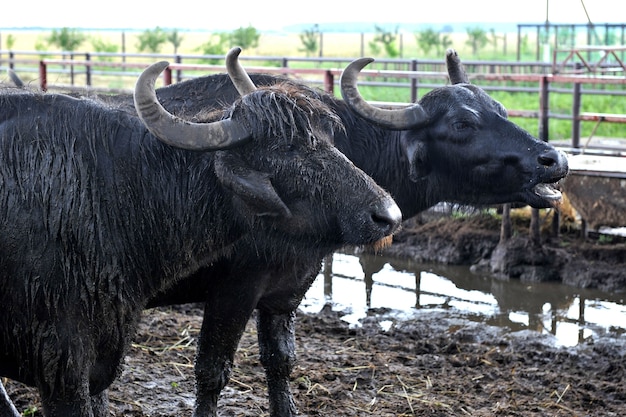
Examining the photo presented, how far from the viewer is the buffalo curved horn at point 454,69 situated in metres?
5.45

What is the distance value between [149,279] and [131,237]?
0.62 feet

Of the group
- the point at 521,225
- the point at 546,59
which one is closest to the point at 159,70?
the point at 521,225

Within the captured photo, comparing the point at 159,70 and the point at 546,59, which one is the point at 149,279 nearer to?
the point at 159,70

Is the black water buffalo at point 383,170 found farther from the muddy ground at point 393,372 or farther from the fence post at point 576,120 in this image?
the fence post at point 576,120

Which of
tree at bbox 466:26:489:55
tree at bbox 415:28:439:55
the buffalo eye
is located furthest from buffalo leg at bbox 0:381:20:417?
tree at bbox 466:26:489:55

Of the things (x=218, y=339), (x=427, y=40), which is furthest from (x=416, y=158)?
(x=427, y=40)

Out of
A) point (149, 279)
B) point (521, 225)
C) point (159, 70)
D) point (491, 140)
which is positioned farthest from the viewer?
point (521, 225)

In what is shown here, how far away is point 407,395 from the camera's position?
17.6 ft

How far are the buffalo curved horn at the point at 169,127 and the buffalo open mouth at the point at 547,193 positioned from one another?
2234mm

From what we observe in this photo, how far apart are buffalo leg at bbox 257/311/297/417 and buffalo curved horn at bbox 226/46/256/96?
1658mm

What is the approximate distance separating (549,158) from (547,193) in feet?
0.81

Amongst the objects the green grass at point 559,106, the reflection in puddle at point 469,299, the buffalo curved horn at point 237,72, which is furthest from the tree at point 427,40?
the buffalo curved horn at point 237,72

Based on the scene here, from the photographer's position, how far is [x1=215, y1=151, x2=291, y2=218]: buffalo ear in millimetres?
3266

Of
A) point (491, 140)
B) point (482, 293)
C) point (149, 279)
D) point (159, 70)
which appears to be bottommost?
point (482, 293)
